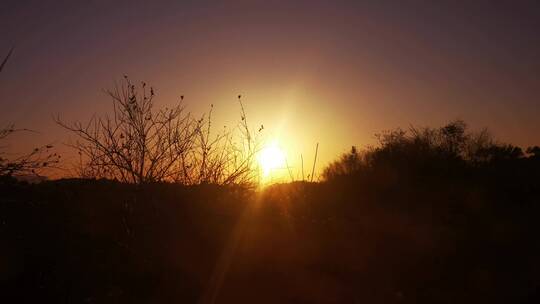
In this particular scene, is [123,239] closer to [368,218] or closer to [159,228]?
[159,228]

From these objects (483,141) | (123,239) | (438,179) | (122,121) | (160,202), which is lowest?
(123,239)

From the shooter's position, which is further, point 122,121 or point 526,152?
point 526,152

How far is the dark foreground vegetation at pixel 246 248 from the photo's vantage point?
5703mm

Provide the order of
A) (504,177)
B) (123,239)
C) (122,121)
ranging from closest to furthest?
(123,239) < (122,121) < (504,177)

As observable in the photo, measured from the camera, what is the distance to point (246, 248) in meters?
7.16

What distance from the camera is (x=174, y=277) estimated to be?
6059mm

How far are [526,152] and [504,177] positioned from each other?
14.2 metres

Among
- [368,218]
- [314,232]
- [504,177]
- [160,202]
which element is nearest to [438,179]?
[504,177]

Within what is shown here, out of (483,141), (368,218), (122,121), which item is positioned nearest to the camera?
(122,121)

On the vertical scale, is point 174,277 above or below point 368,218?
below

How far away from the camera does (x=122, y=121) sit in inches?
307

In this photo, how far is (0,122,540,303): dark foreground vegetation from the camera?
5.70 metres

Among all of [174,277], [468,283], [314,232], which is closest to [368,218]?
[314,232]

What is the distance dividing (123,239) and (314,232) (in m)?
3.22
